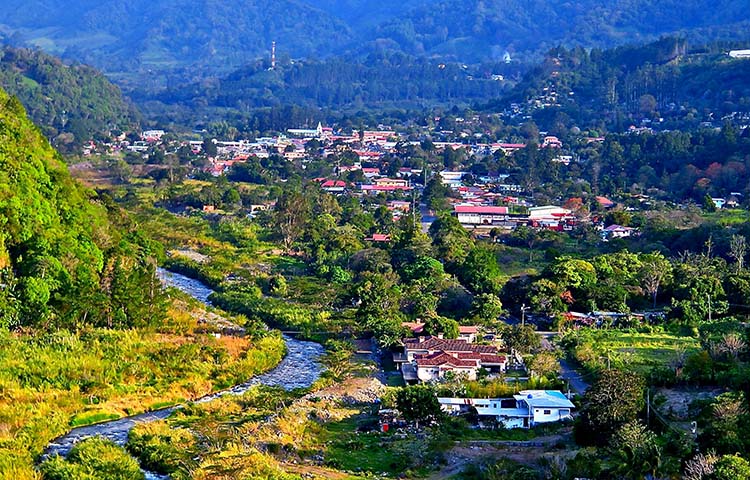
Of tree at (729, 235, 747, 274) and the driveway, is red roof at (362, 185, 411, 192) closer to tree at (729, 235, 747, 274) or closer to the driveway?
tree at (729, 235, 747, 274)

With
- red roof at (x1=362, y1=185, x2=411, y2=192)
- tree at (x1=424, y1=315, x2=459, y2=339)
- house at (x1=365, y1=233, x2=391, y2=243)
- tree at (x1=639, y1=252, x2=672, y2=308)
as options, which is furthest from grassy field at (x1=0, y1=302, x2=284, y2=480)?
red roof at (x1=362, y1=185, x2=411, y2=192)

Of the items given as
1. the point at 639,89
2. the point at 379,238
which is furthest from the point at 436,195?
the point at 639,89

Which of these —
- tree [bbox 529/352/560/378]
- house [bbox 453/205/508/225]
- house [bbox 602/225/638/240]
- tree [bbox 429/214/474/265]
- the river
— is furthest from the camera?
house [bbox 453/205/508/225]

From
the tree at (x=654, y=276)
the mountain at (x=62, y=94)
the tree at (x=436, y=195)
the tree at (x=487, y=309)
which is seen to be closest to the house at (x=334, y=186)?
the tree at (x=436, y=195)

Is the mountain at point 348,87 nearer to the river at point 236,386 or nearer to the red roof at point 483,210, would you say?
the red roof at point 483,210

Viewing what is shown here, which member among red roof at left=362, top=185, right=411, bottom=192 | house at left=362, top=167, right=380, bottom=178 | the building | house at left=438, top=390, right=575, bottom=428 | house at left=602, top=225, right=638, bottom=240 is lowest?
house at left=438, top=390, right=575, bottom=428

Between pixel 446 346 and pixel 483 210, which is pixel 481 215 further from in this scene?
pixel 446 346
